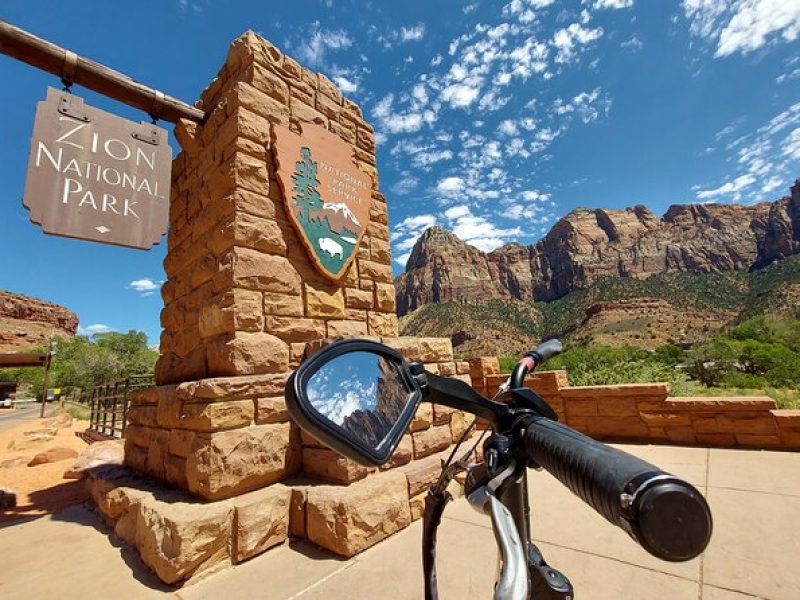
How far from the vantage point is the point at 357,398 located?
89 cm

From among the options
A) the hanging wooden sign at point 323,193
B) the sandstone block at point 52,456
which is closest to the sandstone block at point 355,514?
the hanging wooden sign at point 323,193

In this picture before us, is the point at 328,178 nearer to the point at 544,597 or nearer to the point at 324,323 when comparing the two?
the point at 324,323

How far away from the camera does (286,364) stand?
10.8 feet

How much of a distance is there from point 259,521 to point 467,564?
4.59 feet

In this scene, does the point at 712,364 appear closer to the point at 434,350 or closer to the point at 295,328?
the point at 434,350

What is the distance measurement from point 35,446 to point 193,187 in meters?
9.79

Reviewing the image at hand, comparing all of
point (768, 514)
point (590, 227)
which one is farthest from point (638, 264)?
point (768, 514)

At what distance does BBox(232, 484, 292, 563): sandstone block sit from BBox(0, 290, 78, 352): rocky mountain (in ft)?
320

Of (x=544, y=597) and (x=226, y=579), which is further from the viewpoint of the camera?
(x=226, y=579)

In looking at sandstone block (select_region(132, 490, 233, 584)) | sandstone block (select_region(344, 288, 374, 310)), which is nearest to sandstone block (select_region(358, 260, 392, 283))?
sandstone block (select_region(344, 288, 374, 310))

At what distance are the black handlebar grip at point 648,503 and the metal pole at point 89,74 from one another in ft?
15.5

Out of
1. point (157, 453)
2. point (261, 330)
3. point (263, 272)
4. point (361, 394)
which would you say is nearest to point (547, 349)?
point (361, 394)

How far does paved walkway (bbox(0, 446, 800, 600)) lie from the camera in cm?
211

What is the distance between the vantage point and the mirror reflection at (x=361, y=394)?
2.65ft
